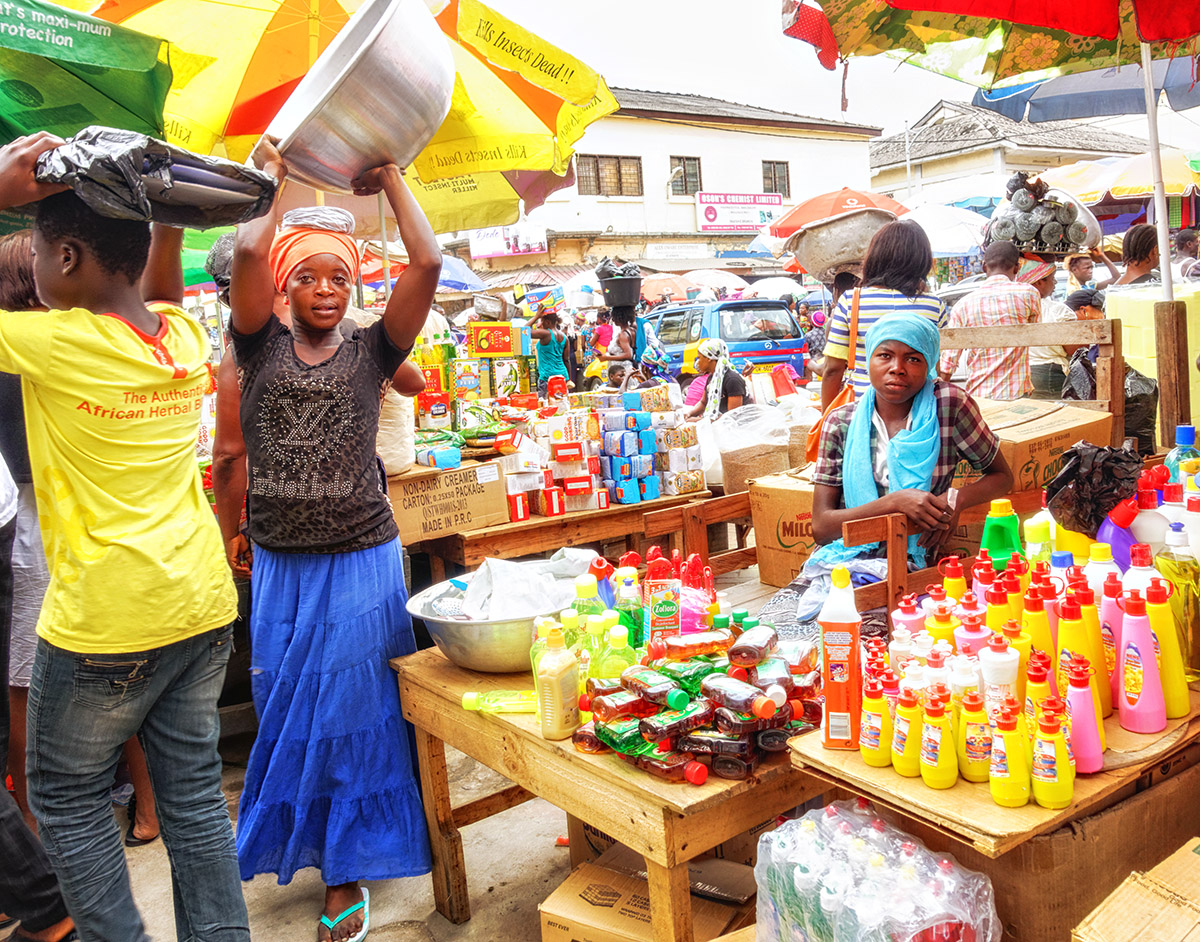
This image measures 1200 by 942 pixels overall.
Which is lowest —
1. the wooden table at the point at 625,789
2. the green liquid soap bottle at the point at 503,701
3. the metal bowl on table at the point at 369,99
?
the wooden table at the point at 625,789

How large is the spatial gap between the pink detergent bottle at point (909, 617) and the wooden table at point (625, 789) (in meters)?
0.39

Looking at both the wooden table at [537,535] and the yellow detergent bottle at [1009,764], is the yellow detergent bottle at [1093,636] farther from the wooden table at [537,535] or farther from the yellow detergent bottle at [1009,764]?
the wooden table at [537,535]

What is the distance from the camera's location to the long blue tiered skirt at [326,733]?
262cm

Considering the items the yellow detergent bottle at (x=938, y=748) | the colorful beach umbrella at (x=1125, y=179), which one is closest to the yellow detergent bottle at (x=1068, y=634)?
the yellow detergent bottle at (x=938, y=748)

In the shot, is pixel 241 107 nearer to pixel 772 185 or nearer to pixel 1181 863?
pixel 1181 863

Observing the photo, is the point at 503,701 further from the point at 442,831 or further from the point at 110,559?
the point at 110,559

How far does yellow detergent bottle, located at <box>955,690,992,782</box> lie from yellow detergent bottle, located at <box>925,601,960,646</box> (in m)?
0.19

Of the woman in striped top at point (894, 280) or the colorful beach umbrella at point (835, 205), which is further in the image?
the colorful beach umbrella at point (835, 205)

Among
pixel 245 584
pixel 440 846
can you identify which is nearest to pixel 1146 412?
pixel 440 846

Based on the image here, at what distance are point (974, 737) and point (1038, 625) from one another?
28 cm

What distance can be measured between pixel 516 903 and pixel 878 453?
1809 mm

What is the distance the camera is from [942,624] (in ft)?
5.88

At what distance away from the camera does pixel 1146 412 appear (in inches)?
192

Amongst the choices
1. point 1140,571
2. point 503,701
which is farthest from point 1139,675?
point 503,701
